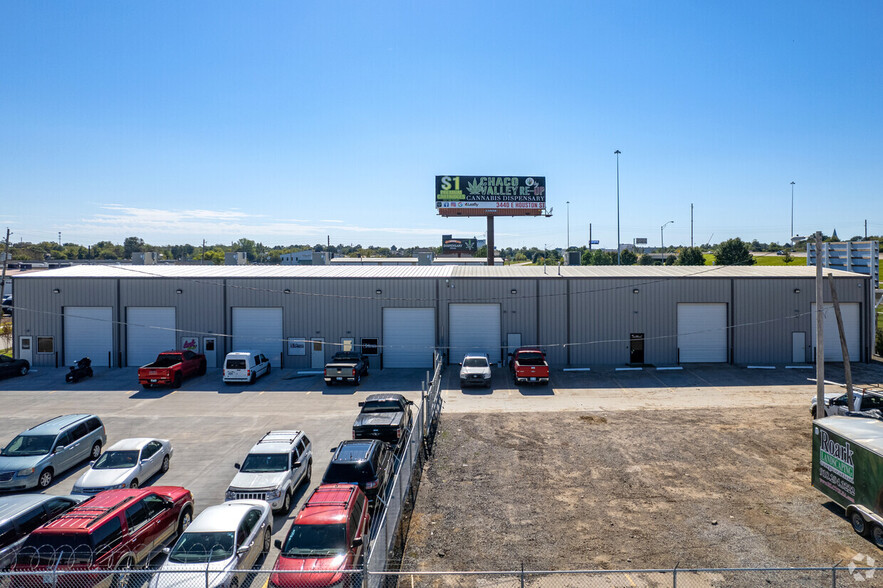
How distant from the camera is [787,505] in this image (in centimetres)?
1402

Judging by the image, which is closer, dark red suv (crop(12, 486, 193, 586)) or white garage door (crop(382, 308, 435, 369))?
dark red suv (crop(12, 486, 193, 586))

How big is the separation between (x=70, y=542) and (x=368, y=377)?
67.2 ft

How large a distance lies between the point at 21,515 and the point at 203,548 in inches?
183

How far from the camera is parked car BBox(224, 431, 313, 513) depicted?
532 inches

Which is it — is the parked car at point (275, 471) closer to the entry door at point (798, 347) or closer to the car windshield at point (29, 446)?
the car windshield at point (29, 446)

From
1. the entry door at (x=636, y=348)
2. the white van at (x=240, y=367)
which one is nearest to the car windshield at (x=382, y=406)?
the white van at (x=240, y=367)

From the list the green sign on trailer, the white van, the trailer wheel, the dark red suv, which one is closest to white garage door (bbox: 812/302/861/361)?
the green sign on trailer

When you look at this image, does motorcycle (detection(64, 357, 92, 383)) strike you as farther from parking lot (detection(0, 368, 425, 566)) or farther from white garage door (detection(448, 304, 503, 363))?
white garage door (detection(448, 304, 503, 363))

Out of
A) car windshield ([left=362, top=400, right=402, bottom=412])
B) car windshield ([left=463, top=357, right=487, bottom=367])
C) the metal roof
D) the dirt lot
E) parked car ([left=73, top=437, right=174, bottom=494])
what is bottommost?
the dirt lot

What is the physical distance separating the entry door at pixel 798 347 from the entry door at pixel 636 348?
8.97m

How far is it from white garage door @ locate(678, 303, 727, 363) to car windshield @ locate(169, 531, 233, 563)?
2918cm

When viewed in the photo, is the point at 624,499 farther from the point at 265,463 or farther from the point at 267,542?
the point at 265,463

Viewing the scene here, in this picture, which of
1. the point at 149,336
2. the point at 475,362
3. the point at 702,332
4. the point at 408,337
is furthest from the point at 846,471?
the point at 149,336

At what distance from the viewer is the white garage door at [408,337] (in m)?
32.8
